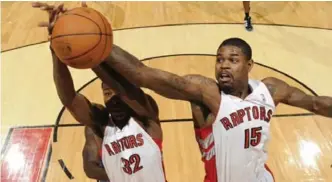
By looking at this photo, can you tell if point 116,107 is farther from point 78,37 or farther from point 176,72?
point 176,72

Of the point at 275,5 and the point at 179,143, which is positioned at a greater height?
the point at 275,5

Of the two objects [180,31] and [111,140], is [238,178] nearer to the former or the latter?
[111,140]

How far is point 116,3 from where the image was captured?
864cm

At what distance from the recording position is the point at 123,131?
2.87m

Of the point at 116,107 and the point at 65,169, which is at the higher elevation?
the point at 116,107

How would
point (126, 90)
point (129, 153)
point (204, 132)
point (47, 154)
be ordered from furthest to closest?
1. point (47, 154)
2. point (129, 153)
3. point (204, 132)
4. point (126, 90)

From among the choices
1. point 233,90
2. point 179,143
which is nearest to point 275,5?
point 179,143

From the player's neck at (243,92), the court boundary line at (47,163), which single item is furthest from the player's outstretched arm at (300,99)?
the court boundary line at (47,163)

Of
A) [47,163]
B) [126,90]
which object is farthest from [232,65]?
[47,163]

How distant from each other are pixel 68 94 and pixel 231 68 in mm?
981

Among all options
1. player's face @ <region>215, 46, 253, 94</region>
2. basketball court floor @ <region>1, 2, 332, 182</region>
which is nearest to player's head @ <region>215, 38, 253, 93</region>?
player's face @ <region>215, 46, 253, 94</region>

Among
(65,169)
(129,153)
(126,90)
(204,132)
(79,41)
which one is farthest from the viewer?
(65,169)

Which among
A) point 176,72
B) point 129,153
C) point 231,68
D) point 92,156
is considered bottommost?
point 176,72

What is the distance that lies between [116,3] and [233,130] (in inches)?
250
